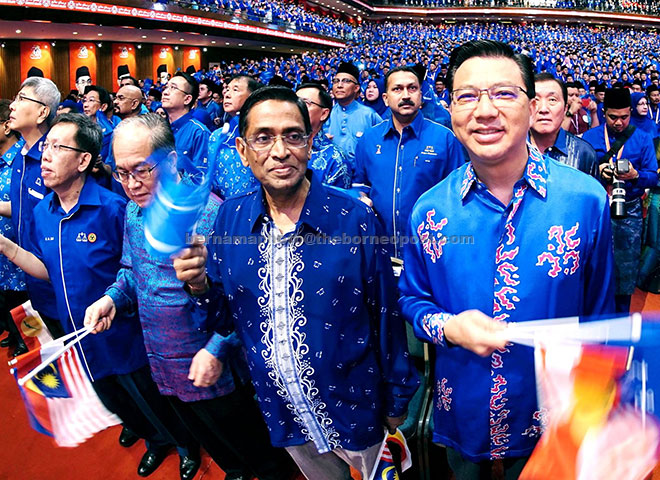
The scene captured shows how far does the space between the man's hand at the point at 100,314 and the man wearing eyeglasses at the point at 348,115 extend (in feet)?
10.3

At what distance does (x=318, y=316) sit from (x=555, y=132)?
1755 millimetres

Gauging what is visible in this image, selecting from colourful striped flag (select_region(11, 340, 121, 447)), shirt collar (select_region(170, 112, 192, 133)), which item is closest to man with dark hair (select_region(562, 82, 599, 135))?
shirt collar (select_region(170, 112, 192, 133))

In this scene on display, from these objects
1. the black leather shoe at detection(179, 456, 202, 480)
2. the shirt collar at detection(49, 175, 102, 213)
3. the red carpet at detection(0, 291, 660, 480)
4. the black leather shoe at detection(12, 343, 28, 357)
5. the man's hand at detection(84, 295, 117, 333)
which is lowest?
the red carpet at detection(0, 291, 660, 480)

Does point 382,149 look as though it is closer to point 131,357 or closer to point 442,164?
point 442,164

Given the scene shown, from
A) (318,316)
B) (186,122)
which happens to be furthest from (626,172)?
(186,122)

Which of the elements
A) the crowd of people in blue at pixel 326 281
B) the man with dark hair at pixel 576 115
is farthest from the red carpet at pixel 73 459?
the man with dark hair at pixel 576 115

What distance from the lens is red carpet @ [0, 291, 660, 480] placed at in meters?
2.57

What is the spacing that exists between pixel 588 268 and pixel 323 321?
0.71m

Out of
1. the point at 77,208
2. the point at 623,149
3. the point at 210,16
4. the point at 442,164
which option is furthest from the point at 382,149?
the point at 210,16

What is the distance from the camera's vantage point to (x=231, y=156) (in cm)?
317

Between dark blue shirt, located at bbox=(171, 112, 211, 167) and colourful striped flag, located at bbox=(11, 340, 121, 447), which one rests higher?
dark blue shirt, located at bbox=(171, 112, 211, 167)

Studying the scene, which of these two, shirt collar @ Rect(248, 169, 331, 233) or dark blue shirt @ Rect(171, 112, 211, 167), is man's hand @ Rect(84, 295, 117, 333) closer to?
shirt collar @ Rect(248, 169, 331, 233)

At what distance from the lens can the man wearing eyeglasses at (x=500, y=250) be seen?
1.24 m

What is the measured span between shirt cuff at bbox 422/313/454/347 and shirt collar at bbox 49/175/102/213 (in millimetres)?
1596
